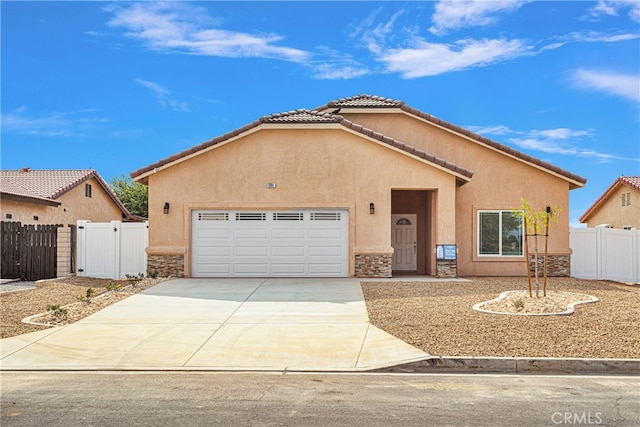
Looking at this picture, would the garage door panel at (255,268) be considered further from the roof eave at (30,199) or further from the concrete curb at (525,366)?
the concrete curb at (525,366)

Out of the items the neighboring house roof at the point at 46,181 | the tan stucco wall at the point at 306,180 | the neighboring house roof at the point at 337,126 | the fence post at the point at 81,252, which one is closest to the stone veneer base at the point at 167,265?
the tan stucco wall at the point at 306,180

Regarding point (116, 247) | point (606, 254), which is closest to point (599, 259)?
point (606, 254)

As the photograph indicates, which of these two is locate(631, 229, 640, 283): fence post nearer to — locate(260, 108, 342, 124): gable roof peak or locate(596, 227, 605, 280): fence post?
locate(596, 227, 605, 280): fence post

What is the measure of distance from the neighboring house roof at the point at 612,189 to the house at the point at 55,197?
27.1 meters

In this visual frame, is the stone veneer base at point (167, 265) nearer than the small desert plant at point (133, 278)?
No

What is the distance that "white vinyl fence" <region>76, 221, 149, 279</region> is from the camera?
19938mm

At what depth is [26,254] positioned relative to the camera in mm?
19516

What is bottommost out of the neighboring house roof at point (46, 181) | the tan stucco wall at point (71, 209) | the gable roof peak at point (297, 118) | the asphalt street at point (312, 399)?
the asphalt street at point (312, 399)

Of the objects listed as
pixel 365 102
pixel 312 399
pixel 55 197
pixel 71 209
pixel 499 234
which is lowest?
pixel 312 399

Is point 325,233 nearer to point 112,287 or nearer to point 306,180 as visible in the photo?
point 306,180

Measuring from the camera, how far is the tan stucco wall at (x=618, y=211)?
95.8ft

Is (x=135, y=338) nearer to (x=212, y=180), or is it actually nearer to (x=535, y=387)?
(x=535, y=387)

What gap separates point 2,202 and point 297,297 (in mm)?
14245

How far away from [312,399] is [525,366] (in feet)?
11.3
